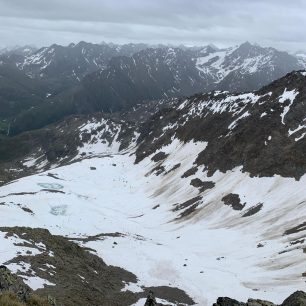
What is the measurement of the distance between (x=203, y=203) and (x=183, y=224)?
30.7ft

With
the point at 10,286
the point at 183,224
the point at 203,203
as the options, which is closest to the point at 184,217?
the point at 183,224

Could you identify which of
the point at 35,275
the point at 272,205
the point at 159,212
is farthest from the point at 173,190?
the point at 35,275

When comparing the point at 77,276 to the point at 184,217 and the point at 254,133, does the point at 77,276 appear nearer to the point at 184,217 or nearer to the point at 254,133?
the point at 184,217

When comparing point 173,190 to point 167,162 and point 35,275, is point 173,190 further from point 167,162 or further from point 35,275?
point 35,275

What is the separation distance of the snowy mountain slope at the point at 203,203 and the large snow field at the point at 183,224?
0.25 metres

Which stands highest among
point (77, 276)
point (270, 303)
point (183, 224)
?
point (270, 303)

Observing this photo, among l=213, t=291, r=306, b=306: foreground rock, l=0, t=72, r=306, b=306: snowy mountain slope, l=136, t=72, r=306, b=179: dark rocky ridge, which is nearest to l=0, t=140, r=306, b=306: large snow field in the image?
l=0, t=72, r=306, b=306: snowy mountain slope

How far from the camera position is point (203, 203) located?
325 ft

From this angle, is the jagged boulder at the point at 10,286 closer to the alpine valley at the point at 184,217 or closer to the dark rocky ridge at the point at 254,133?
the alpine valley at the point at 184,217

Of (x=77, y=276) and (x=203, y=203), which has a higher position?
(x=77, y=276)

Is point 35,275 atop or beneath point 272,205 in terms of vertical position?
atop

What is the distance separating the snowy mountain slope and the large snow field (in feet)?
0.82

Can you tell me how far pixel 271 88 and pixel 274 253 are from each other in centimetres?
8702

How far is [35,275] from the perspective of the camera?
121 ft
